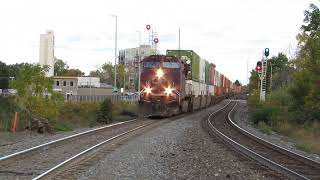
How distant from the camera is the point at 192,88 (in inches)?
1527

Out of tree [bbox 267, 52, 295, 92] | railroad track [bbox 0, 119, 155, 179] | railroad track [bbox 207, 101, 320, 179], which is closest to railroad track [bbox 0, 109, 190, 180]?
railroad track [bbox 0, 119, 155, 179]

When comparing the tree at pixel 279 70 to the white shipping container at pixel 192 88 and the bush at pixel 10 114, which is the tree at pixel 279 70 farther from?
the bush at pixel 10 114

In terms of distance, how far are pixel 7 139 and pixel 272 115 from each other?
18757mm

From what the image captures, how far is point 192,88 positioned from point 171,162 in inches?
1037

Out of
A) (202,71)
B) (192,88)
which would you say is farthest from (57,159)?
(202,71)

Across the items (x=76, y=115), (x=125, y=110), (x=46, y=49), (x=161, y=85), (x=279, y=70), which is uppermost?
(x=46, y=49)

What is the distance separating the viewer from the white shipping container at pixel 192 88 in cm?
3681

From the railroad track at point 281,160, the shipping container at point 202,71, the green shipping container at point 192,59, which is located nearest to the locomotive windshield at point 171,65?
the green shipping container at point 192,59

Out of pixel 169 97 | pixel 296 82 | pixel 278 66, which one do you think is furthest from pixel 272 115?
pixel 278 66

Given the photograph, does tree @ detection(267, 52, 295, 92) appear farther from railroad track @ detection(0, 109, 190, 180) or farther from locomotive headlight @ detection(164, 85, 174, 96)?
railroad track @ detection(0, 109, 190, 180)

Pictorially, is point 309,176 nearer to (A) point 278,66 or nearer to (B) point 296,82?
(B) point 296,82

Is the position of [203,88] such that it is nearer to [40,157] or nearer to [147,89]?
[147,89]

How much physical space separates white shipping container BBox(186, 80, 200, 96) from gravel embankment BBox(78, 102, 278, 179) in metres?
18.8

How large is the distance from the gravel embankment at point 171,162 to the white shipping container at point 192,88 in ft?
61.8
